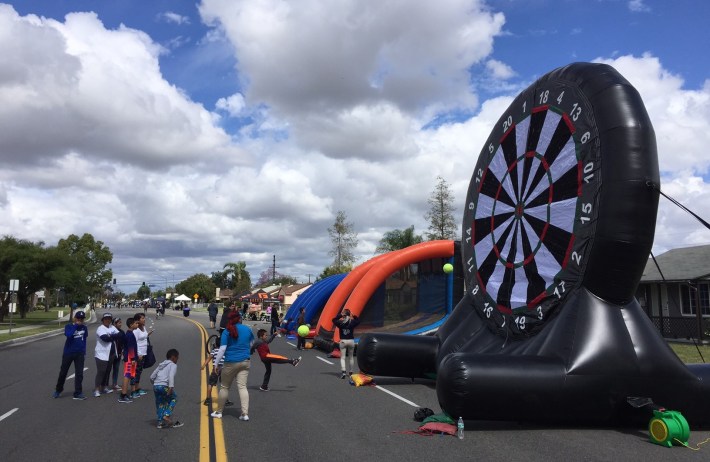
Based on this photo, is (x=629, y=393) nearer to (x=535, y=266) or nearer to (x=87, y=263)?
(x=535, y=266)

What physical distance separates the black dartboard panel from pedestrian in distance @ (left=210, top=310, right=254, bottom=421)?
14.4 feet

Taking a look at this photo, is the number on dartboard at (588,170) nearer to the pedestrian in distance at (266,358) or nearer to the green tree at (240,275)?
the pedestrian in distance at (266,358)

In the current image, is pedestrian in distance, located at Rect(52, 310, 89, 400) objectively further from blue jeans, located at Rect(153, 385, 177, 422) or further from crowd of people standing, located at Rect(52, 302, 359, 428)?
blue jeans, located at Rect(153, 385, 177, 422)

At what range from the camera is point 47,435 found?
759 centimetres

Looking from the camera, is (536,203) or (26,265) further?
(26,265)

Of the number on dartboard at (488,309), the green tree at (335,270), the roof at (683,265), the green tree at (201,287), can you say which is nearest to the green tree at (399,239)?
the green tree at (335,270)

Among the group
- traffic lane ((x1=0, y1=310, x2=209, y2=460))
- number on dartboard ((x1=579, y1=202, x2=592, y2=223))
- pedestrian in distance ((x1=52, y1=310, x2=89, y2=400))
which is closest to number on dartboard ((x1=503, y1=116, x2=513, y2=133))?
number on dartboard ((x1=579, y1=202, x2=592, y2=223))

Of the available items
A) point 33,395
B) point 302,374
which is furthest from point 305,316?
point 33,395

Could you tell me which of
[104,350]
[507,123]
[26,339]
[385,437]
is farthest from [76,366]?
[26,339]

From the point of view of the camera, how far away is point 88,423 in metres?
8.37

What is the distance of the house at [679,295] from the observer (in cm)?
2509

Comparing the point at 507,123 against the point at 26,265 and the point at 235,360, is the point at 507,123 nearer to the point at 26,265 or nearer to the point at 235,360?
the point at 235,360

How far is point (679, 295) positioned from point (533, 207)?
2140cm

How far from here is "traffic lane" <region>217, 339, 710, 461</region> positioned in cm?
662
